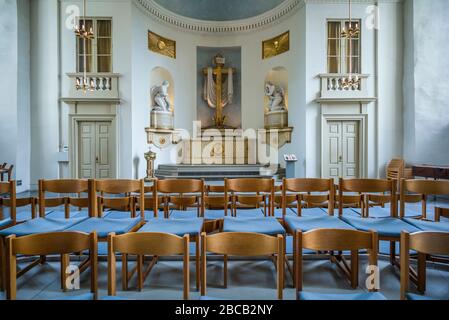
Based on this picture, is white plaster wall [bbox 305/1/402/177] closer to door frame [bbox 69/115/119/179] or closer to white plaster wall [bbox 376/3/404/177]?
white plaster wall [bbox 376/3/404/177]

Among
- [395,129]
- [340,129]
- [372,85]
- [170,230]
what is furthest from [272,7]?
[170,230]

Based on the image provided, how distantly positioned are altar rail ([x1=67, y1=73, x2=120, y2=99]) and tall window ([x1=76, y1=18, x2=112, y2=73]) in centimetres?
28

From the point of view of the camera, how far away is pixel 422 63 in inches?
284

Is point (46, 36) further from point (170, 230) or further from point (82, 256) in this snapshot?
point (170, 230)

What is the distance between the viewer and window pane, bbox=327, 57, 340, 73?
771cm

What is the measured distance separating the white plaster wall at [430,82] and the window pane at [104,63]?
27.3 ft

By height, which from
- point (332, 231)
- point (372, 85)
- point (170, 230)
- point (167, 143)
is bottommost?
point (170, 230)

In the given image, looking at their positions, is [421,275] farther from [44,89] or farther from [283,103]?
[44,89]

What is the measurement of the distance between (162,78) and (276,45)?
13.0 feet

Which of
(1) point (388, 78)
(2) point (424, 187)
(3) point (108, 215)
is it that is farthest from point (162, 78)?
(2) point (424, 187)

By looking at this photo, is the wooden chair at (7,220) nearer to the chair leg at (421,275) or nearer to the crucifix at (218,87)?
the chair leg at (421,275)

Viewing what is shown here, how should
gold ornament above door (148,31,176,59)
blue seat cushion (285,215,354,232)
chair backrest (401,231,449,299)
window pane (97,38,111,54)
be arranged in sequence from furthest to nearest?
gold ornament above door (148,31,176,59) < window pane (97,38,111,54) < blue seat cushion (285,215,354,232) < chair backrest (401,231,449,299)

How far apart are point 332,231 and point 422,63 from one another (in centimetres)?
787

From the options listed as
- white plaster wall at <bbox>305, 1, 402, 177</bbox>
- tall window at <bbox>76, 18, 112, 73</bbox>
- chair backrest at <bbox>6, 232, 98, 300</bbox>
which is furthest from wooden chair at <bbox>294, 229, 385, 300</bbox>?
tall window at <bbox>76, 18, 112, 73</bbox>
